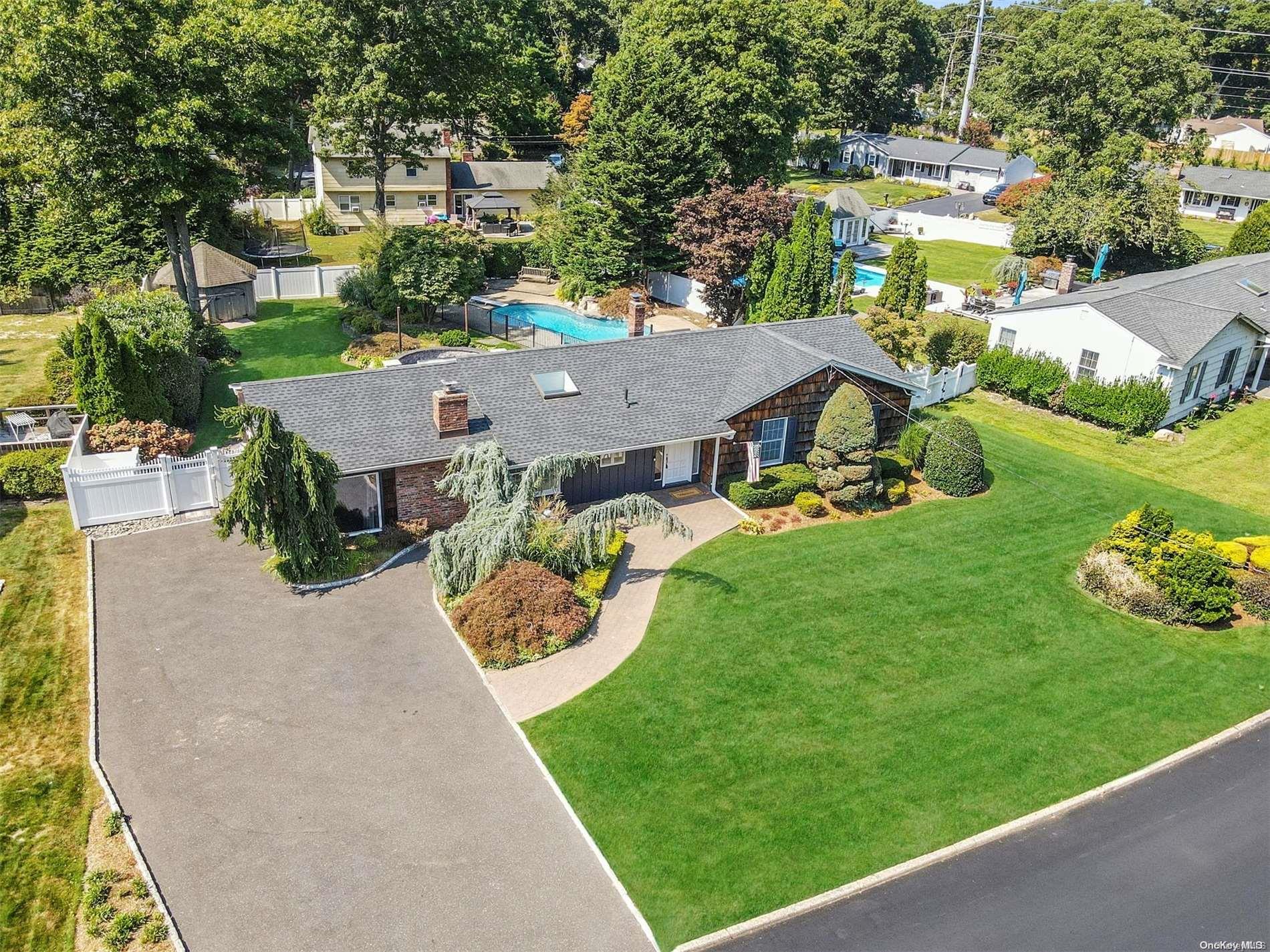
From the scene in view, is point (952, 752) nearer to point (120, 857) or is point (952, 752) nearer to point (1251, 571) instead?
point (1251, 571)

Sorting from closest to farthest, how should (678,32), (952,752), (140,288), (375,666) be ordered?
(952,752) < (375,666) < (140,288) < (678,32)

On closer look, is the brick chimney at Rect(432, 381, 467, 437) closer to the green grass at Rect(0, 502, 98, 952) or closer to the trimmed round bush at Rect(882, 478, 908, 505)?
the green grass at Rect(0, 502, 98, 952)

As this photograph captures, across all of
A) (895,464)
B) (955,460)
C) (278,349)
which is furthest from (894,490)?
(278,349)

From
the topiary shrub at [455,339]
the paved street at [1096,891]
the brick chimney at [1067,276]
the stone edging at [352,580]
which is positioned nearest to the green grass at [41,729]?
the stone edging at [352,580]

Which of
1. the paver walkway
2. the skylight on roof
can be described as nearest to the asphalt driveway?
the paver walkway

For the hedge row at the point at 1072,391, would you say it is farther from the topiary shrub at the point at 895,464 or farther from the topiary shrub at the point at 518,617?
the topiary shrub at the point at 518,617

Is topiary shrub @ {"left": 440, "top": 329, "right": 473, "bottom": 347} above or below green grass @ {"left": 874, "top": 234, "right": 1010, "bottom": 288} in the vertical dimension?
below

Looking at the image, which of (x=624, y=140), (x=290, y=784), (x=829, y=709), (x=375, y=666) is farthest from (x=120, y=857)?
(x=624, y=140)
